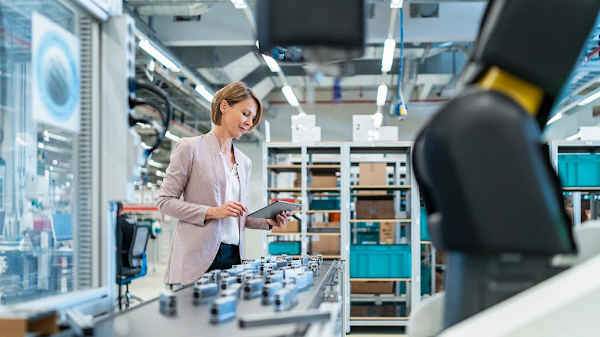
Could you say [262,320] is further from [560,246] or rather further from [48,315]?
[560,246]

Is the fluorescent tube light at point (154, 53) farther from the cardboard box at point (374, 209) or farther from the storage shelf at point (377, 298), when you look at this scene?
the storage shelf at point (377, 298)

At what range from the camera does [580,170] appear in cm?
588

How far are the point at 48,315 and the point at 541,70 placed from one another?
36.3 inches

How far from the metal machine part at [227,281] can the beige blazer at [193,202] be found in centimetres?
61

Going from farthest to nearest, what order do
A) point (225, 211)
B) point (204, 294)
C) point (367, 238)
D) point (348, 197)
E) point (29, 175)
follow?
point (367, 238), point (348, 197), point (29, 175), point (225, 211), point (204, 294)

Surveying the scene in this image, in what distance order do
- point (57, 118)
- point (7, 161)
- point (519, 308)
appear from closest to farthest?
1. point (519, 308)
2. point (57, 118)
3. point (7, 161)

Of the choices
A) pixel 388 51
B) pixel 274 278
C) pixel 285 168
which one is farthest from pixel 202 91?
pixel 274 278

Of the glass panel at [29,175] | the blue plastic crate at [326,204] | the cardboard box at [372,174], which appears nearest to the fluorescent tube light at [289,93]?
the blue plastic crate at [326,204]

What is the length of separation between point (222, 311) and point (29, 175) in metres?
2.06

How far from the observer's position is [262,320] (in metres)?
0.94


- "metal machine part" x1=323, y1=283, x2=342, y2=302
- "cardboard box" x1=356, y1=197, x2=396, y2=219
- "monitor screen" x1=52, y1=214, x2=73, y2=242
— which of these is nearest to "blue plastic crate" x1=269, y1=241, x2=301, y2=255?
"cardboard box" x1=356, y1=197, x2=396, y2=219

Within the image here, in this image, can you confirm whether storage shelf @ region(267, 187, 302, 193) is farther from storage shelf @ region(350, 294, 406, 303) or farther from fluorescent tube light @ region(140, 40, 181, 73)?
fluorescent tube light @ region(140, 40, 181, 73)

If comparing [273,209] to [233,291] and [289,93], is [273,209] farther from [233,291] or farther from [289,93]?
[289,93]

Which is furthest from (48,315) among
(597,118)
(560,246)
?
(597,118)
